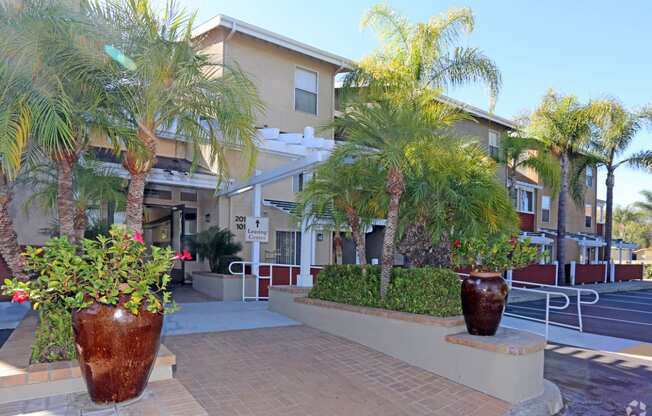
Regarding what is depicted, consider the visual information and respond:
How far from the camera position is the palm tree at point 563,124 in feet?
68.2

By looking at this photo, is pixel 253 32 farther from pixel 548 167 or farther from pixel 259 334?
pixel 548 167

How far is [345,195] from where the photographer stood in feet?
27.2

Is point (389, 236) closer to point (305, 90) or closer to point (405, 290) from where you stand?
point (405, 290)

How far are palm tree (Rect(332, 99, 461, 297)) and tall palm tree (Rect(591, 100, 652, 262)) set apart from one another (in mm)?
17822

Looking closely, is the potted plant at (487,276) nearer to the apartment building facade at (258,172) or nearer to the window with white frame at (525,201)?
the apartment building facade at (258,172)

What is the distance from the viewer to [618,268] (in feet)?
85.6

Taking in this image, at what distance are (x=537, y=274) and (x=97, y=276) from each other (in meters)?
20.0

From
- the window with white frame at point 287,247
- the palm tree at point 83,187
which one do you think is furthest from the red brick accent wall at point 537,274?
the palm tree at point 83,187

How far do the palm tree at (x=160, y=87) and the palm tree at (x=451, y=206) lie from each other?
325 centimetres

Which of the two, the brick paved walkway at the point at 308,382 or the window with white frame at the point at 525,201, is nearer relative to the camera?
the brick paved walkway at the point at 308,382

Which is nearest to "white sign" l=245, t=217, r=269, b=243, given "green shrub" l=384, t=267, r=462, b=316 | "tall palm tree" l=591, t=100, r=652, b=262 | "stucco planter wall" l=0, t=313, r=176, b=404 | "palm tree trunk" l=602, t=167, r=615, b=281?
"green shrub" l=384, t=267, r=462, b=316

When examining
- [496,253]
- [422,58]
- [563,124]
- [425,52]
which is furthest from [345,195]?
[563,124]

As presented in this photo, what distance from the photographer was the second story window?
16047mm

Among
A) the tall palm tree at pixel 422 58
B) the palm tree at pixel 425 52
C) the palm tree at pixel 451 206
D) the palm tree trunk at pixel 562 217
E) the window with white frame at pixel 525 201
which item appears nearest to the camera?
the palm tree at pixel 451 206
